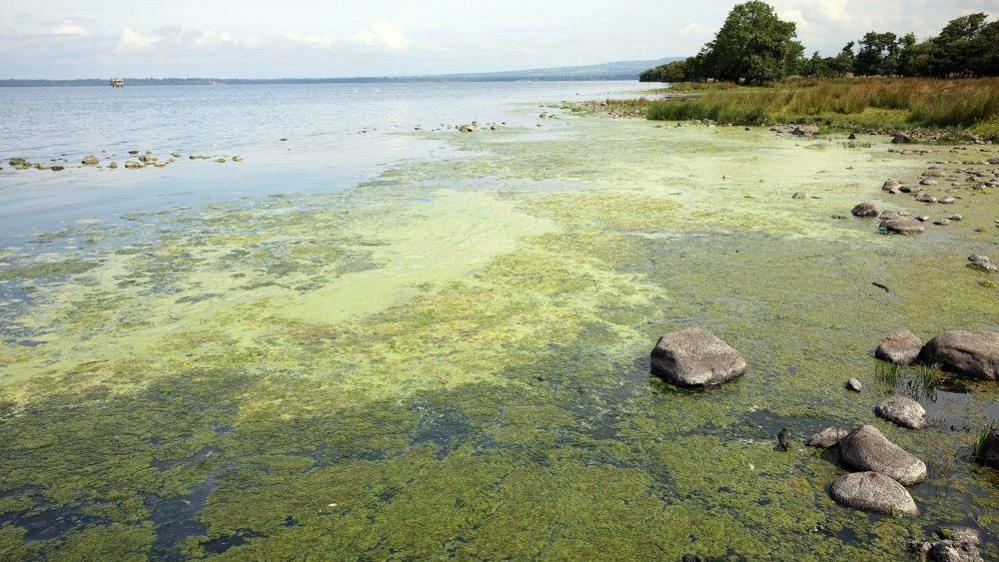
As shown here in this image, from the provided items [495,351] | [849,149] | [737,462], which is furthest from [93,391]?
[849,149]

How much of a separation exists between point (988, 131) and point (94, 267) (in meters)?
18.0

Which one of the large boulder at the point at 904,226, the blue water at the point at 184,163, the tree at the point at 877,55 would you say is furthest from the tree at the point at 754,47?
the large boulder at the point at 904,226

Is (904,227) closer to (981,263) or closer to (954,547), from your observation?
(981,263)

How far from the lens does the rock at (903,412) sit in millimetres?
3151

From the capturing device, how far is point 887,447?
279cm

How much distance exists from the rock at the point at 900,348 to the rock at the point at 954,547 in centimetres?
164

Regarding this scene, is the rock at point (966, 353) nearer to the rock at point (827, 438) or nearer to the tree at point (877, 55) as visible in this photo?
the rock at point (827, 438)

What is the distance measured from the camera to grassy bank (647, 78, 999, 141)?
623 inches

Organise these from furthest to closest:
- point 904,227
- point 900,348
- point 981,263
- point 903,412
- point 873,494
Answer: point 904,227
point 981,263
point 900,348
point 903,412
point 873,494

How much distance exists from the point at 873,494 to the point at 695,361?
1.21m

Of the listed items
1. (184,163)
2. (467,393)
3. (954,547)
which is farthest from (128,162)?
(954,547)

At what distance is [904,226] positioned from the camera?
22.3ft

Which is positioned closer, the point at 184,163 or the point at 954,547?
the point at 954,547

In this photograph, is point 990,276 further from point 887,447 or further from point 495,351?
point 495,351
